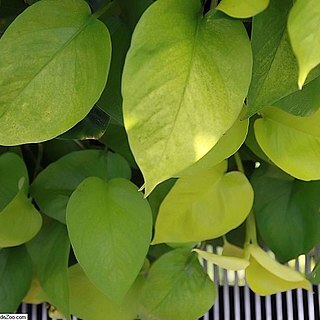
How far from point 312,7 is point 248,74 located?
0.10ft

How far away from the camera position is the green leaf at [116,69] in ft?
0.82

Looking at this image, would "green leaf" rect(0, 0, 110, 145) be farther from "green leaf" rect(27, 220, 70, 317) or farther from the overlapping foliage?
"green leaf" rect(27, 220, 70, 317)

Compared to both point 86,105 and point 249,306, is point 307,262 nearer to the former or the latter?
point 249,306

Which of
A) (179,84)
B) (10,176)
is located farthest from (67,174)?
(179,84)

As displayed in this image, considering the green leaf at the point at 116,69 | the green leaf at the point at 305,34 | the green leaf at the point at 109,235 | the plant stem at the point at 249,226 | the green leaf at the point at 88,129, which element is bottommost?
the plant stem at the point at 249,226

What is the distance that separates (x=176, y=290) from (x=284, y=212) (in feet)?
0.22

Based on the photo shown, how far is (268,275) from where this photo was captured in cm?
32

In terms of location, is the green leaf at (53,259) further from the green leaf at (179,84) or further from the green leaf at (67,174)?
the green leaf at (179,84)

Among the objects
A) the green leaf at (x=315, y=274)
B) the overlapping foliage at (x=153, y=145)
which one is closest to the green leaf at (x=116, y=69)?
the overlapping foliage at (x=153, y=145)

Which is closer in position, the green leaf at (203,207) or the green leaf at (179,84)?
the green leaf at (179,84)

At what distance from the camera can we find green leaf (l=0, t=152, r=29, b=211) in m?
0.31

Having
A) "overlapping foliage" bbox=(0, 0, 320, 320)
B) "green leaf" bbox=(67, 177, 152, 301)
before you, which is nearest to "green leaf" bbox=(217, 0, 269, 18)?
"overlapping foliage" bbox=(0, 0, 320, 320)

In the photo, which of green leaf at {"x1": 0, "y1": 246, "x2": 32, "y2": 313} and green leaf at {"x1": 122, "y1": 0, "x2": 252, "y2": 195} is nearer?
green leaf at {"x1": 122, "y1": 0, "x2": 252, "y2": 195}

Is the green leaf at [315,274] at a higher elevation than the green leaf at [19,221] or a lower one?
lower
